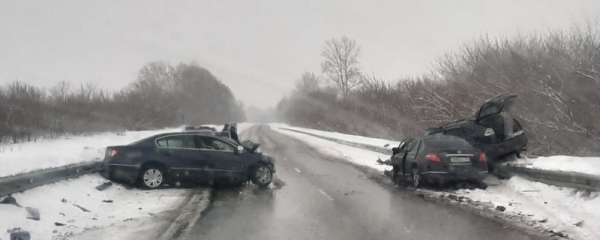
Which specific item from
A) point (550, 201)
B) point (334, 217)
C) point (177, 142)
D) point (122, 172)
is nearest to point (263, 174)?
point (177, 142)

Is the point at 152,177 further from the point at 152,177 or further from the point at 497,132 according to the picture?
the point at 497,132

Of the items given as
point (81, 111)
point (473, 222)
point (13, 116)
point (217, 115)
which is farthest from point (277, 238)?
point (217, 115)

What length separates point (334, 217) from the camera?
9.35 m

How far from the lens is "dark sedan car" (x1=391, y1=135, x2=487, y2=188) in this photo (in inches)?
490

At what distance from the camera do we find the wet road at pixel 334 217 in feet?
25.8

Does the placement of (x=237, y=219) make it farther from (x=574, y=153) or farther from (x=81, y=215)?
(x=574, y=153)

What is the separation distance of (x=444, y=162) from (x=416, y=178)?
109 centimetres

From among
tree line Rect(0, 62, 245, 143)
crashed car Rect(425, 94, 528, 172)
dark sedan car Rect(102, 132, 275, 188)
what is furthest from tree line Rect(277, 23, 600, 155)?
tree line Rect(0, 62, 245, 143)

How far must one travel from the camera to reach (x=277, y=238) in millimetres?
7637

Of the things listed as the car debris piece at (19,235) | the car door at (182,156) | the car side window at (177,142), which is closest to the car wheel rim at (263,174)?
the car door at (182,156)

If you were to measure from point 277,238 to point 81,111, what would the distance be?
34.1 metres

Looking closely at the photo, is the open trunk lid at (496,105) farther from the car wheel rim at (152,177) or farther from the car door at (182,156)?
the car wheel rim at (152,177)

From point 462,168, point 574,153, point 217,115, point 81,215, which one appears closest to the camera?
point 81,215

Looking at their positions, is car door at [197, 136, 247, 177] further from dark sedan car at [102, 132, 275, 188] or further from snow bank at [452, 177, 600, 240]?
snow bank at [452, 177, 600, 240]
